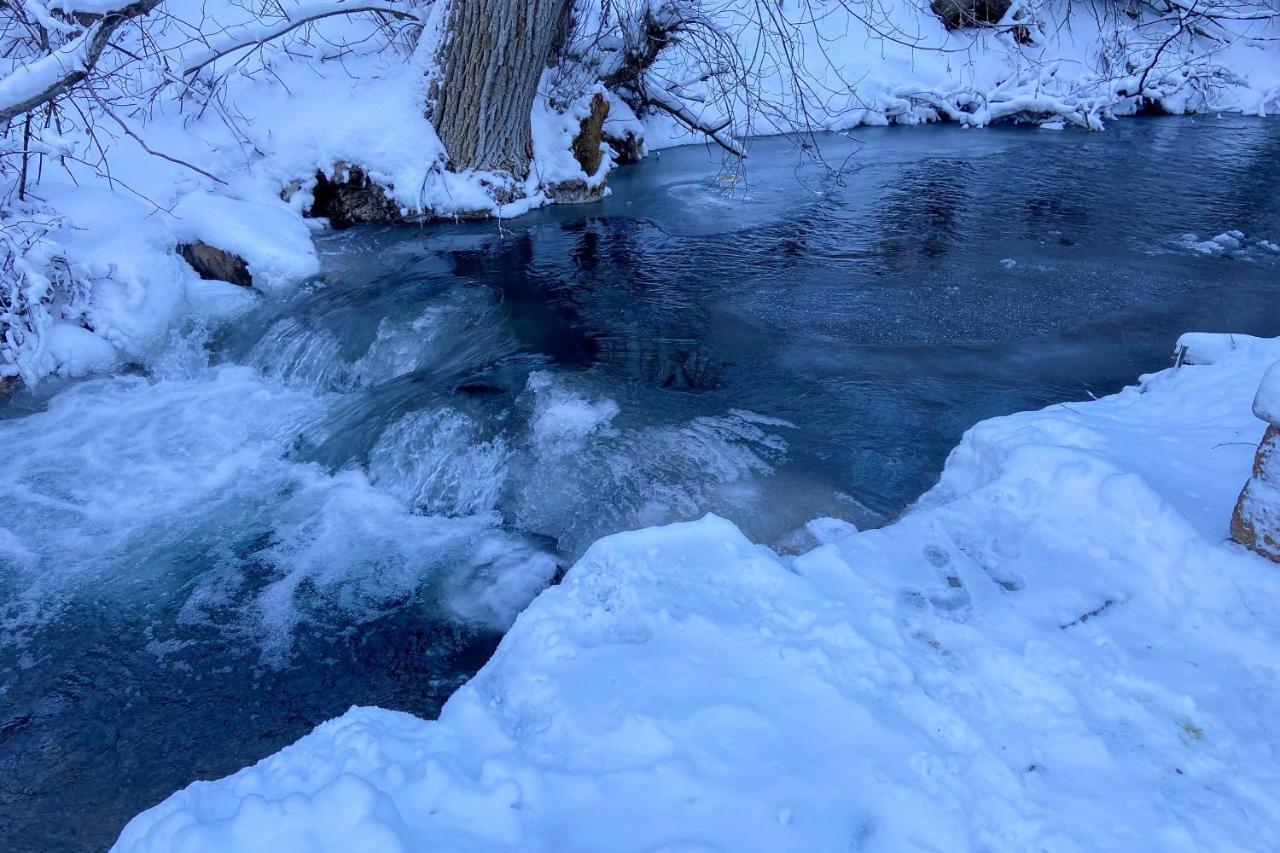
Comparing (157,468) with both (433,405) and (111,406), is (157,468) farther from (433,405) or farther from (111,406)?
(433,405)

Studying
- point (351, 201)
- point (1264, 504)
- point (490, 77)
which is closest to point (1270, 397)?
point (1264, 504)

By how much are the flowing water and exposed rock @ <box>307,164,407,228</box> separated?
377 mm

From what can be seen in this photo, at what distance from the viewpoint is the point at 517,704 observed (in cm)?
230

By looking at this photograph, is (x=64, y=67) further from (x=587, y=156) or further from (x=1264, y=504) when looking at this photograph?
(x=587, y=156)

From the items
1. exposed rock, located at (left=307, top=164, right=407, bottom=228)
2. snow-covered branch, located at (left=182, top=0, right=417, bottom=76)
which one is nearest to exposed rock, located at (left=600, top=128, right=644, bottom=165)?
exposed rock, located at (left=307, top=164, right=407, bottom=228)

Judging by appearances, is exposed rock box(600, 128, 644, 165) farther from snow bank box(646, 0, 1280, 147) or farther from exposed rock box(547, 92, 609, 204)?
exposed rock box(547, 92, 609, 204)

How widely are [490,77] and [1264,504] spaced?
7284 millimetres

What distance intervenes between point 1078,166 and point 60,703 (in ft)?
36.7

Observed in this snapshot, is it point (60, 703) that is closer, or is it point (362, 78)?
point (60, 703)

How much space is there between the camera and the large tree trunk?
25.0 ft

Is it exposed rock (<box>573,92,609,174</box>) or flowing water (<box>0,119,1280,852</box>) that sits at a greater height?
exposed rock (<box>573,92,609,174</box>)

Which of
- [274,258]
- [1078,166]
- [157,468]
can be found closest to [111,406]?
[157,468]

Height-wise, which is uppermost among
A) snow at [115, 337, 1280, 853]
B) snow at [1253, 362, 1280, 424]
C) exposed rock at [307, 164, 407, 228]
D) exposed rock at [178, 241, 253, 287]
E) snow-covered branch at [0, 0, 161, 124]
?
snow-covered branch at [0, 0, 161, 124]

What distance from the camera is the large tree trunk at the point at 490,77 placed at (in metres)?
7.63
